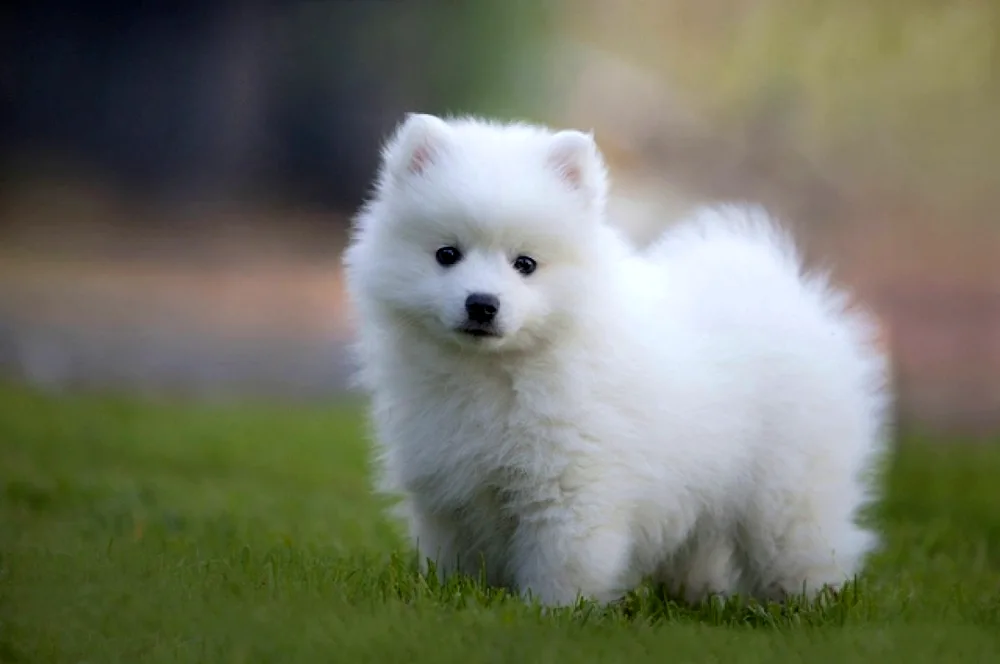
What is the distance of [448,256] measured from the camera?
2803 mm

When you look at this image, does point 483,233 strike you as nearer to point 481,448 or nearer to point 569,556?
point 481,448

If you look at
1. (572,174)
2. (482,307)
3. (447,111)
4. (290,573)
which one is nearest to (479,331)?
(482,307)

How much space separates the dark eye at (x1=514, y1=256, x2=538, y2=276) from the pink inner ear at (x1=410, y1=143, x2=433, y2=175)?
327 millimetres

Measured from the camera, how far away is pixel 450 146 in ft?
9.46

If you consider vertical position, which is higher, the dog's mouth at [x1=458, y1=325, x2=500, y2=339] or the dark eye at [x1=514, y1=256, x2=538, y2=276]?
the dark eye at [x1=514, y1=256, x2=538, y2=276]

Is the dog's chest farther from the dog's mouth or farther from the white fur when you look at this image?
the dog's mouth

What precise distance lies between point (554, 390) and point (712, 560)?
0.94m

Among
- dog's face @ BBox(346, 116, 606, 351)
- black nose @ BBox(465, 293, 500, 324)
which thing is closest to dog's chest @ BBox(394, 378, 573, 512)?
dog's face @ BBox(346, 116, 606, 351)

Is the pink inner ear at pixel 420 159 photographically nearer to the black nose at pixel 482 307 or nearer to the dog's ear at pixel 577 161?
the dog's ear at pixel 577 161

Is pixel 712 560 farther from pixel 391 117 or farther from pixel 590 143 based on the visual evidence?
pixel 391 117

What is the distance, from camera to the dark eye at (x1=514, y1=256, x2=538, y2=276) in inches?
110

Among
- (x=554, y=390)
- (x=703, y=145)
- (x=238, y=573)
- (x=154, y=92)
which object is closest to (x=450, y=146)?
(x=554, y=390)

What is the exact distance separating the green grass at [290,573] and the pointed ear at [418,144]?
0.95 m

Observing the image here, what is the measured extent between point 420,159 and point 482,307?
45cm
